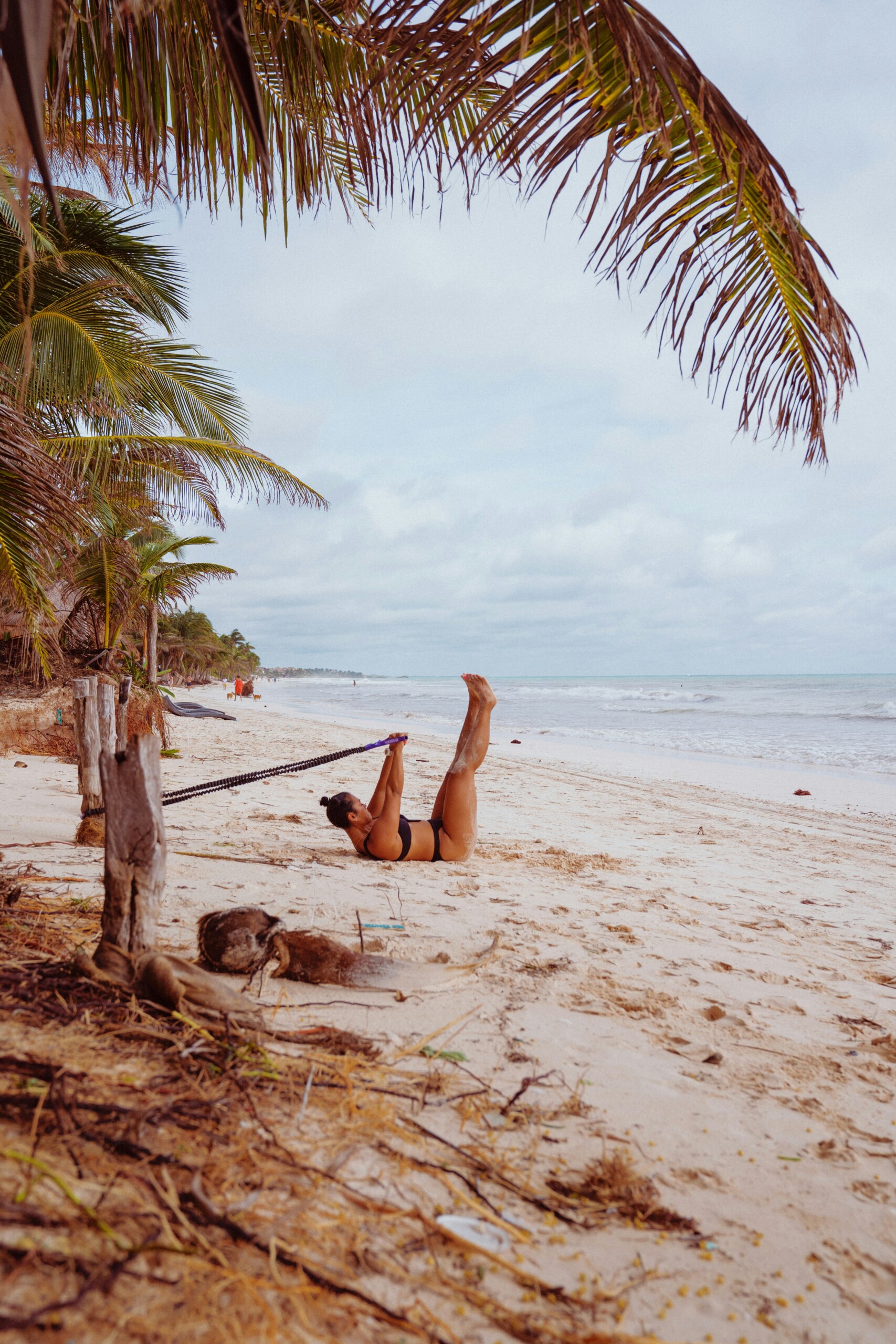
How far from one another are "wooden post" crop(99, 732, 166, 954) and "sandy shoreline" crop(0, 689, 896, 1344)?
0.61 m

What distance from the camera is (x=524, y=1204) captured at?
61.6 inches

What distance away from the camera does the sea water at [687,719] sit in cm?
1510

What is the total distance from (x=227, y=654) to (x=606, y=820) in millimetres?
36511

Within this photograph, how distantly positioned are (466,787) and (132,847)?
287cm

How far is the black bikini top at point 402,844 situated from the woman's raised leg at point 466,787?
23cm

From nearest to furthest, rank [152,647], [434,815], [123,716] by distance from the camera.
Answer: [434,815] → [123,716] → [152,647]

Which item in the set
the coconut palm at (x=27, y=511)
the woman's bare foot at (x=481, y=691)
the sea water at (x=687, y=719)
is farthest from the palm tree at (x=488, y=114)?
the sea water at (x=687, y=719)

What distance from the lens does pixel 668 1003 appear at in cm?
277

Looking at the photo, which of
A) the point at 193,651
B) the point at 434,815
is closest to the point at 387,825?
the point at 434,815

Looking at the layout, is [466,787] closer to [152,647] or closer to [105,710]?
[105,710]

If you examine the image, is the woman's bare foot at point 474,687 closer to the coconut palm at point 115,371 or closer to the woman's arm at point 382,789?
the woman's arm at point 382,789

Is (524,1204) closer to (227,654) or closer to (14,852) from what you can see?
(14,852)

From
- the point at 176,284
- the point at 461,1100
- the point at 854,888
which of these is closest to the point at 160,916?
the point at 461,1100

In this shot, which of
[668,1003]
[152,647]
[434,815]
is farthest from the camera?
[152,647]
